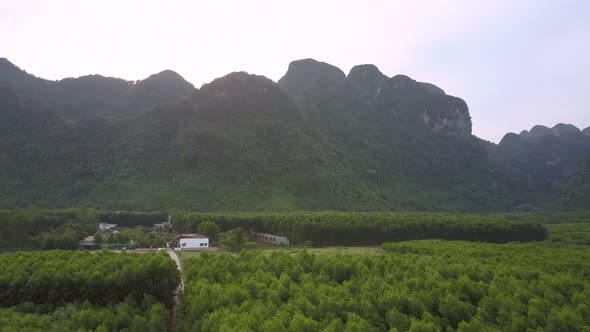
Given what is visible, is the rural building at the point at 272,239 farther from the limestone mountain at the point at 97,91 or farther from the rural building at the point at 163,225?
the limestone mountain at the point at 97,91

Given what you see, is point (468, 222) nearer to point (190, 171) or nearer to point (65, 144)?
point (190, 171)

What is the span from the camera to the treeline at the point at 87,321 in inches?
878

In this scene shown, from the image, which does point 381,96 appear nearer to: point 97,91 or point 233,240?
point 97,91

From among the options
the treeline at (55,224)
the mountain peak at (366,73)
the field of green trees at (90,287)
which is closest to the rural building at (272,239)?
the treeline at (55,224)

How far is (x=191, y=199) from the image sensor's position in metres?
106

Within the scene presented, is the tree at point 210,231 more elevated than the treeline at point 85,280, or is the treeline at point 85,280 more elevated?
the treeline at point 85,280

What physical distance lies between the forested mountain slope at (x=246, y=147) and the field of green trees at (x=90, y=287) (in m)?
70.1

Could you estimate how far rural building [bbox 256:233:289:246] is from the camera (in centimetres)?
6978

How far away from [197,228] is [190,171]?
46026 millimetres

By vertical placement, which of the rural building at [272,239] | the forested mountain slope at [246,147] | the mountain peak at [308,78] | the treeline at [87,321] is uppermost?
the mountain peak at [308,78]

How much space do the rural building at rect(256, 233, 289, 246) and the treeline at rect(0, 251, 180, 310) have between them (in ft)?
120

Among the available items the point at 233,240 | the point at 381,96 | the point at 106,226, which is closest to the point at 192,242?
the point at 233,240

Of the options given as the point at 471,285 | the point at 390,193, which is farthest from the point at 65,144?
the point at 471,285

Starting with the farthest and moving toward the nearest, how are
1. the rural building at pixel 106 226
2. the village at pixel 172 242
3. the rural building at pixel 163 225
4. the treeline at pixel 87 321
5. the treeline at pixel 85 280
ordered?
the rural building at pixel 163 225, the rural building at pixel 106 226, the village at pixel 172 242, the treeline at pixel 85 280, the treeline at pixel 87 321
